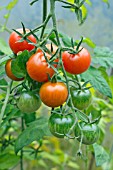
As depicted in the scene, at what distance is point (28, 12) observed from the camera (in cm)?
212

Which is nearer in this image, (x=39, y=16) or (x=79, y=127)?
(x=79, y=127)

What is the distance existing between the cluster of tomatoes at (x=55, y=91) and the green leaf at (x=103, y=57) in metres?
0.18

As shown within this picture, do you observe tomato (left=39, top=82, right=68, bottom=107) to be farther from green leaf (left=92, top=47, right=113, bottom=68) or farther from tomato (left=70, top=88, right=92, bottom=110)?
green leaf (left=92, top=47, right=113, bottom=68)

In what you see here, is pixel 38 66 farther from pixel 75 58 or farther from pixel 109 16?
pixel 109 16

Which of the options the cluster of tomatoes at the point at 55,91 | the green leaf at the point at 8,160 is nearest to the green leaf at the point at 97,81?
the cluster of tomatoes at the point at 55,91

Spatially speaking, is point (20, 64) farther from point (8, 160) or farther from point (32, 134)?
point (8, 160)

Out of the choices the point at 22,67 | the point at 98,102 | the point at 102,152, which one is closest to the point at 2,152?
the point at 98,102

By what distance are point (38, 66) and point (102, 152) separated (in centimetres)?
34

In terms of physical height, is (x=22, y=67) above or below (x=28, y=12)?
below

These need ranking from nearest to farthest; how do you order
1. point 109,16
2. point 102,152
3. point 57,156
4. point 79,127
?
point 79,127, point 102,152, point 57,156, point 109,16

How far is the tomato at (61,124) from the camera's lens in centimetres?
71

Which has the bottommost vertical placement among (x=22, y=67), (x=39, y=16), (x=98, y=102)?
(x=98, y=102)

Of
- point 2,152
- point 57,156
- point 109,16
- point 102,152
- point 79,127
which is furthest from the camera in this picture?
point 109,16

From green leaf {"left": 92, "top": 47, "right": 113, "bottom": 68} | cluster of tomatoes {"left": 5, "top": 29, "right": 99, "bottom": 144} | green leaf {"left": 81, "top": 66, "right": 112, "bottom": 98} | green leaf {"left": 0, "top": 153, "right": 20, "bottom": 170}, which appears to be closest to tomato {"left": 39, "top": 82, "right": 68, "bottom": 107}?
cluster of tomatoes {"left": 5, "top": 29, "right": 99, "bottom": 144}
